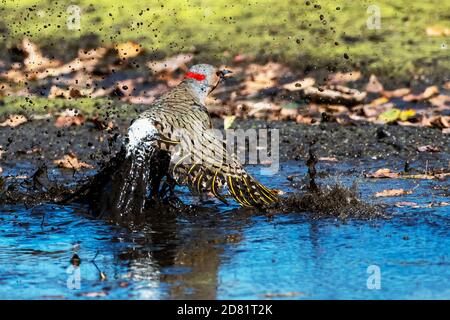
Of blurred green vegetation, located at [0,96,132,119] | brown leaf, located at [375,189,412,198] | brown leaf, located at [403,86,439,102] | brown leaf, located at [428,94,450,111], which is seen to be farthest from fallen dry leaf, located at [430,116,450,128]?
blurred green vegetation, located at [0,96,132,119]

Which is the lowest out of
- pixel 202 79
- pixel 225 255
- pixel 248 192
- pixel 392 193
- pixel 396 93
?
pixel 225 255

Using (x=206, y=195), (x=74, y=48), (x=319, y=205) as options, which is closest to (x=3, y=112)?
(x=74, y=48)

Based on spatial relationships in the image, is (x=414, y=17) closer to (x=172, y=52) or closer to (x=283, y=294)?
(x=172, y=52)

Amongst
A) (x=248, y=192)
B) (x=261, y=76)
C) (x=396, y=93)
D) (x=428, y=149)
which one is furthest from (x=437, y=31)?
(x=248, y=192)

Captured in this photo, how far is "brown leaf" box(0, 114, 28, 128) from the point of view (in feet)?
43.5

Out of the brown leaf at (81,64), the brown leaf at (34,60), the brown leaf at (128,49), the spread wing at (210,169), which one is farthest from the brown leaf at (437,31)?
the spread wing at (210,169)

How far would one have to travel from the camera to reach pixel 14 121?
43.7ft

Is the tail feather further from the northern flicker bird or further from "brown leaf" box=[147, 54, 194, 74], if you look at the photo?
"brown leaf" box=[147, 54, 194, 74]

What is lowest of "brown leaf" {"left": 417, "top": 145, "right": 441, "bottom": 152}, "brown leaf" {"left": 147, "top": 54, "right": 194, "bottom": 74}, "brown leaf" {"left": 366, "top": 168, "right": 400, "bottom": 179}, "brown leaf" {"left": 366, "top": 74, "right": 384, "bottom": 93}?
"brown leaf" {"left": 366, "top": 168, "right": 400, "bottom": 179}

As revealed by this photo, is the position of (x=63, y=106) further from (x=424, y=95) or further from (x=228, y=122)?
(x=424, y=95)

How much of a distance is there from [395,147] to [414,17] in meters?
5.71

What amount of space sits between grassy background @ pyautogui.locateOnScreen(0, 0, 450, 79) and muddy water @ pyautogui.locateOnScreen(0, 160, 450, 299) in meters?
6.24

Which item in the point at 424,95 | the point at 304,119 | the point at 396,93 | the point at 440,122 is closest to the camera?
the point at 440,122

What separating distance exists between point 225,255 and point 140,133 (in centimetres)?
133
